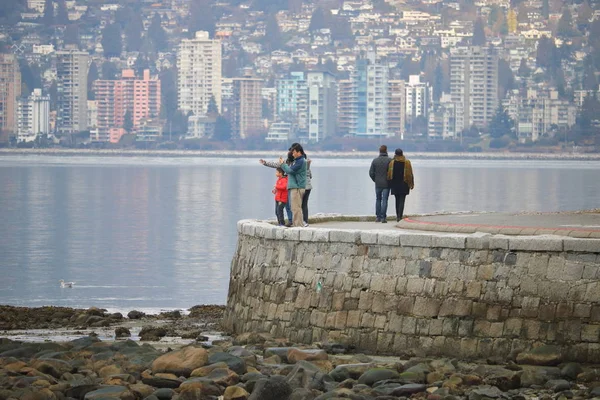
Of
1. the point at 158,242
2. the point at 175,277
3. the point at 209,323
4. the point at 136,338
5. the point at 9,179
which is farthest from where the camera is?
the point at 9,179

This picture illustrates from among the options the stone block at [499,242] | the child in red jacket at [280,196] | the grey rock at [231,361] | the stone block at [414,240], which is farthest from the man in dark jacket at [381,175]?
the grey rock at [231,361]

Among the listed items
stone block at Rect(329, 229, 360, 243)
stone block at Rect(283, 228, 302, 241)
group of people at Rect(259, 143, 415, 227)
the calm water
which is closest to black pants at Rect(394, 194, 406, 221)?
group of people at Rect(259, 143, 415, 227)

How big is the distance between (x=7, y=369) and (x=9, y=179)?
10014 centimetres

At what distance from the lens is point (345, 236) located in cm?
1611

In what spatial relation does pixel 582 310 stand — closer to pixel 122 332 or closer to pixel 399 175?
pixel 399 175

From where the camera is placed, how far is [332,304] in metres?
16.1

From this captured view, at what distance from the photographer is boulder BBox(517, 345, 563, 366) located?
14.4 meters

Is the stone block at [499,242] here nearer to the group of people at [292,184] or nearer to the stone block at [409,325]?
the stone block at [409,325]

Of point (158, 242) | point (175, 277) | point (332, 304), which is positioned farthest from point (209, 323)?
point (158, 242)

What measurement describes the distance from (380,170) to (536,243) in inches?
221

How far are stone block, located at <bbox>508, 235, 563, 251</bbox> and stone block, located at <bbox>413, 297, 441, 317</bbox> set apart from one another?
88 centimetres

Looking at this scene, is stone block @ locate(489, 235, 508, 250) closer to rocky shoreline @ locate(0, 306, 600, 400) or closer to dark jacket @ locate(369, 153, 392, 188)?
rocky shoreline @ locate(0, 306, 600, 400)

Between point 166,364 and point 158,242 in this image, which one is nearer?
point 166,364

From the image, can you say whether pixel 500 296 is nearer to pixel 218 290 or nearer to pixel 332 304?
pixel 332 304
